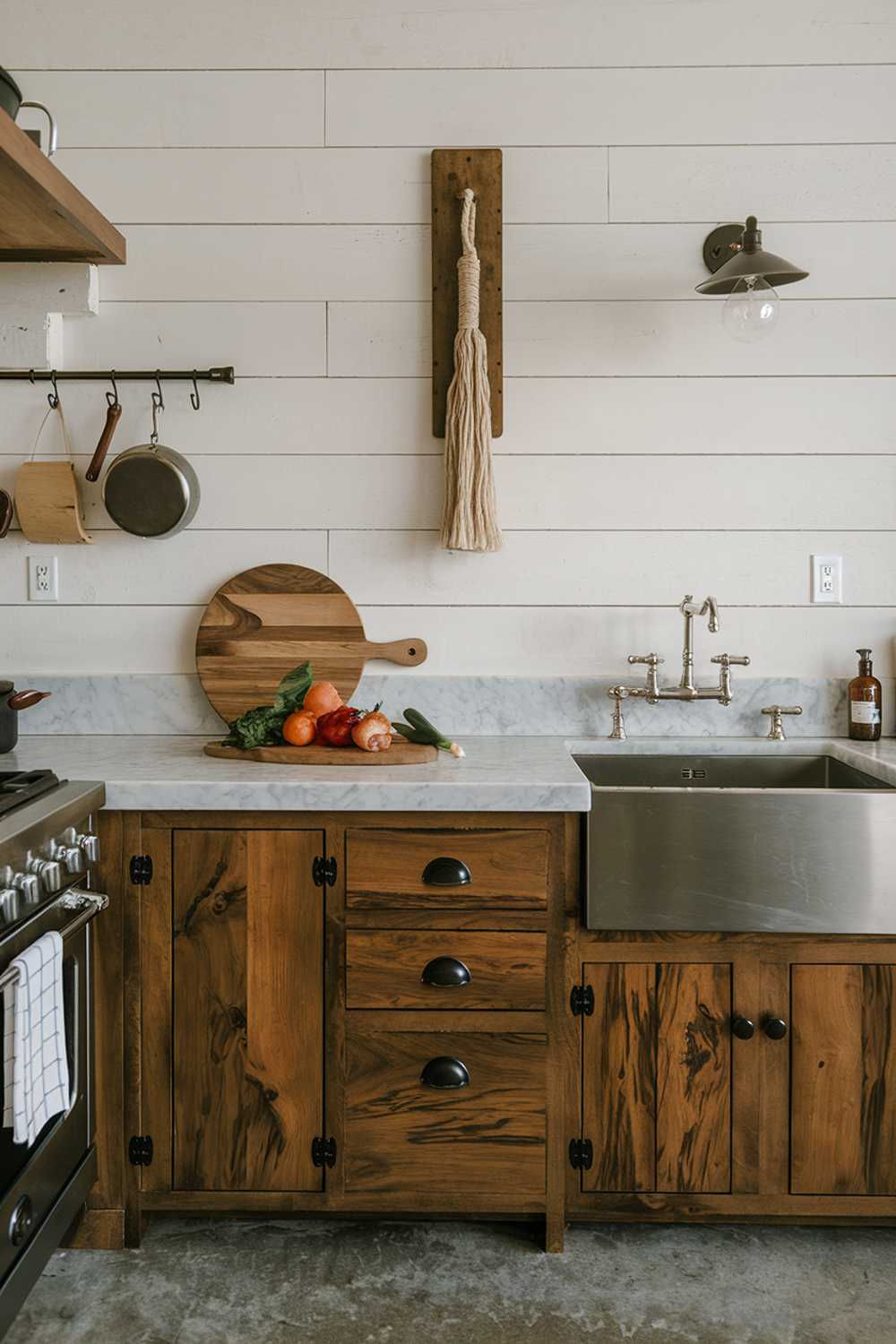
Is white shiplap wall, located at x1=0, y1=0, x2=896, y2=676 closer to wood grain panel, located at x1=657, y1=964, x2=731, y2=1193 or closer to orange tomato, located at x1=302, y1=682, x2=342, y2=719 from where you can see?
orange tomato, located at x1=302, y1=682, x2=342, y2=719

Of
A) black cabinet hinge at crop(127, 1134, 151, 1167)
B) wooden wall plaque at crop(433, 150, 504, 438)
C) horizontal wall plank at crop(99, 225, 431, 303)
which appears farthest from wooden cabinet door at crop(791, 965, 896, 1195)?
horizontal wall plank at crop(99, 225, 431, 303)

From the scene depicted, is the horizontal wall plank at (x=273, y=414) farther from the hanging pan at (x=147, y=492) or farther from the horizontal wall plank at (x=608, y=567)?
the horizontal wall plank at (x=608, y=567)

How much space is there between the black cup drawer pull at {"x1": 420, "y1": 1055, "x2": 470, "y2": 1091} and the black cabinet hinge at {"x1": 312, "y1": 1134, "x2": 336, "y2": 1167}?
21cm

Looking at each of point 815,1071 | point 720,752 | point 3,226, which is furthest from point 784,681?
point 3,226

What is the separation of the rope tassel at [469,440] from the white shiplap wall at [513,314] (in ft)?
0.34

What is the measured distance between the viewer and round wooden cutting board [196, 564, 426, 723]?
234 cm

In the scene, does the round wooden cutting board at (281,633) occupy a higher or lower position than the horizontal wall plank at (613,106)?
lower

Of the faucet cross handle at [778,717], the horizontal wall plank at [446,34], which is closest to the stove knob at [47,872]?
the faucet cross handle at [778,717]

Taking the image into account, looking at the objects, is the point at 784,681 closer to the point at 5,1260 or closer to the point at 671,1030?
the point at 671,1030

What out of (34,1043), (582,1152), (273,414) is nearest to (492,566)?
(273,414)

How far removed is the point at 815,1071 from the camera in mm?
1807

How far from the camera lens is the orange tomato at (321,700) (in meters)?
2.09

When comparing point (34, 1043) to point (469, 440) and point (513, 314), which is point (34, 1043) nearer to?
point (469, 440)

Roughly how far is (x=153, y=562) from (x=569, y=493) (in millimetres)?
1001
